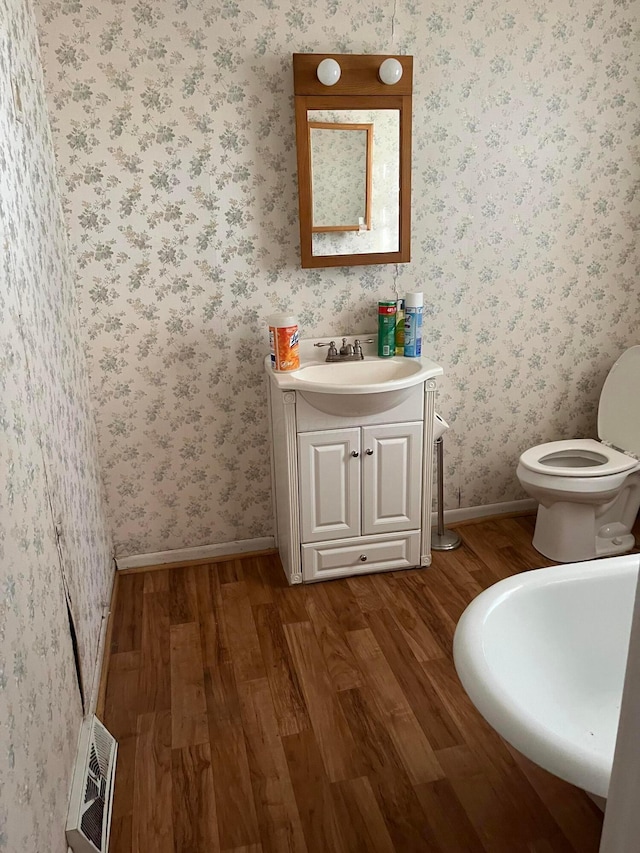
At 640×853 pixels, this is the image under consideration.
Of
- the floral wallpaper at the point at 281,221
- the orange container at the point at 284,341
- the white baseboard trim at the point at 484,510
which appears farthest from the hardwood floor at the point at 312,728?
the orange container at the point at 284,341

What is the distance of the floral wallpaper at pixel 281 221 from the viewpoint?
2.43 metres

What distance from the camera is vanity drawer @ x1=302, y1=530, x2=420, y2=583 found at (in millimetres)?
2699

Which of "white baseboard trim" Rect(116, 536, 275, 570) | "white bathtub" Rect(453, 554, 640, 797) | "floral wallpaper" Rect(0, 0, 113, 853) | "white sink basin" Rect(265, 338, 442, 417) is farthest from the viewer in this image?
"white baseboard trim" Rect(116, 536, 275, 570)

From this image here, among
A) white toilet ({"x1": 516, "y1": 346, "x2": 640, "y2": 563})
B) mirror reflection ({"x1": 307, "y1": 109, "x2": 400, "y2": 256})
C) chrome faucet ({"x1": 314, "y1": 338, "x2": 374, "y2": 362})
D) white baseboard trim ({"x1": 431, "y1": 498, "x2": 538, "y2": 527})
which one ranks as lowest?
white baseboard trim ({"x1": 431, "y1": 498, "x2": 538, "y2": 527})

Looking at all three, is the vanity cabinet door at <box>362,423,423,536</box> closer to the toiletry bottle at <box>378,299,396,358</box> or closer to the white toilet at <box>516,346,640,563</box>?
the toiletry bottle at <box>378,299,396,358</box>

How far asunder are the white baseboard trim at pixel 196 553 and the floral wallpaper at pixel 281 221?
35 millimetres

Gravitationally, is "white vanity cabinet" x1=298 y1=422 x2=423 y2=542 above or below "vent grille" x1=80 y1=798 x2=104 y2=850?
above

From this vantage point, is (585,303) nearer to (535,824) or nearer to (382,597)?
(382,597)

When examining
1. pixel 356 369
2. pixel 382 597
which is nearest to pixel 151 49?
pixel 356 369

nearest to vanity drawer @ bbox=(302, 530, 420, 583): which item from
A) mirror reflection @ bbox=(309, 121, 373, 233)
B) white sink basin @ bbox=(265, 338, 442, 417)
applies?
white sink basin @ bbox=(265, 338, 442, 417)

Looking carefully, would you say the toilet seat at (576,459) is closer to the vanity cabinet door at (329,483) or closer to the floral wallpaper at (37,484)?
the vanity cabinet door at (329,483)

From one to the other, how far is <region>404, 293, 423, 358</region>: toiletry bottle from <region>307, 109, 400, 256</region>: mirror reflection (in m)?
0.22

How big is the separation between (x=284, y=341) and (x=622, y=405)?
Answer: 1551 mm

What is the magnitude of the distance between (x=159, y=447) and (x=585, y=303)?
201 cm
